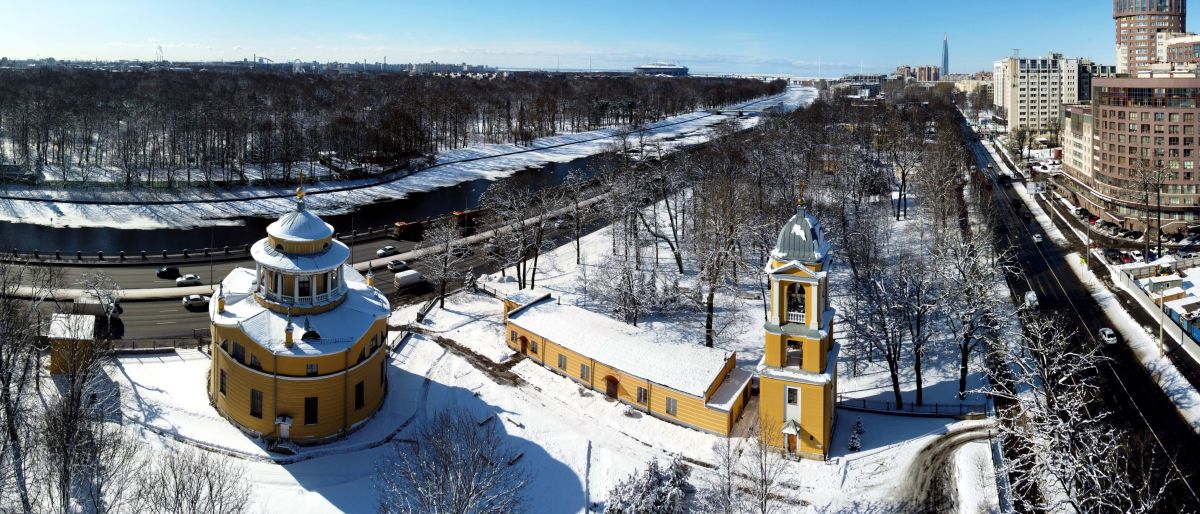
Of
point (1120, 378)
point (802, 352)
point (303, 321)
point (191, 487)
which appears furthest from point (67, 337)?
point (1120, 378)

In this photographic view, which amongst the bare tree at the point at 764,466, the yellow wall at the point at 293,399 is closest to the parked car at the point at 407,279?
the yellow wall at the point at 293,399

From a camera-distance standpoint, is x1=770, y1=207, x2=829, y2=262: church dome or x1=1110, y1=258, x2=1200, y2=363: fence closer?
x1=770, y1=207, x2=829, y2=262: church dome

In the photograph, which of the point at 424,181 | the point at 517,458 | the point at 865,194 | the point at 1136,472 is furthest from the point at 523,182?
the point at 1136,472

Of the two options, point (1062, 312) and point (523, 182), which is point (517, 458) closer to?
point (1062, 312)

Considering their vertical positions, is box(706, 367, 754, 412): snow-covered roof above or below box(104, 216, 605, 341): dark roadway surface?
below

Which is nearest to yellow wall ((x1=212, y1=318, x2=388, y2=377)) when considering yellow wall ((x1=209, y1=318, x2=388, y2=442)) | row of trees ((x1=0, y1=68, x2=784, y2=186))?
yellow wall ((x1=209, y1=318, x2=388, y2=442))

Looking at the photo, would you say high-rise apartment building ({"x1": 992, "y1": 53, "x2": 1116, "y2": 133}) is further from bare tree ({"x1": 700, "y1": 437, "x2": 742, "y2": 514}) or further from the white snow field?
bare tree ({"x1": 700, "y1": 437, "x2": 742, "y2": 514})
